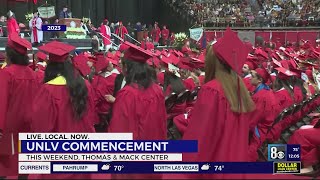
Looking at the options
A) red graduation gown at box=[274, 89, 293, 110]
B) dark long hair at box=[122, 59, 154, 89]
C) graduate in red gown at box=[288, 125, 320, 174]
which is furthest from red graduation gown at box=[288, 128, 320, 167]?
dark long hair at box=[122, 59, 154, 89]

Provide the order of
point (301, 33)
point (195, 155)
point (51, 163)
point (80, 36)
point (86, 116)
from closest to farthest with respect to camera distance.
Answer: point (195, 155) → point (51, 163) → point (86, 116) → point (80, 36) → point (301, 33)

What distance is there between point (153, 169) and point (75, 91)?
2.83ft

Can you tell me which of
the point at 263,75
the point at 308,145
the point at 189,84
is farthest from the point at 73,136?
the point at 189,84

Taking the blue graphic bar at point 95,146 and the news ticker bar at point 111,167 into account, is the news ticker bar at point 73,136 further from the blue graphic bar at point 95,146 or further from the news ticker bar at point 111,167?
the news ticker bar at point 111,167

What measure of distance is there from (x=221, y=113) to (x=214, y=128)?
10cm

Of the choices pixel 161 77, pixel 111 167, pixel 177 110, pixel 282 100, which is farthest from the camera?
pixel 161 77

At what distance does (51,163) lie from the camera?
3.70 meters

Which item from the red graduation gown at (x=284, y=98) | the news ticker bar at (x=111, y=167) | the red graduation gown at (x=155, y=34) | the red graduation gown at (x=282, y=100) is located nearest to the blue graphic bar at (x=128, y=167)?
the news ticker bar at (x=111, y=167)

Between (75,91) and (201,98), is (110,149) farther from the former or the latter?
(201,98)

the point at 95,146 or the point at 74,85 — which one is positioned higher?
the point at 74,85

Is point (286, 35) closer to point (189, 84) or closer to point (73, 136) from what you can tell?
point (189, 84)

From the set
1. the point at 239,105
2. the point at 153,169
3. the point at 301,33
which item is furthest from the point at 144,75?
the point at 301,33

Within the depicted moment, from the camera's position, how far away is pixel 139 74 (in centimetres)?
416

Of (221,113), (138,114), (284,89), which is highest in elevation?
(221,113)
